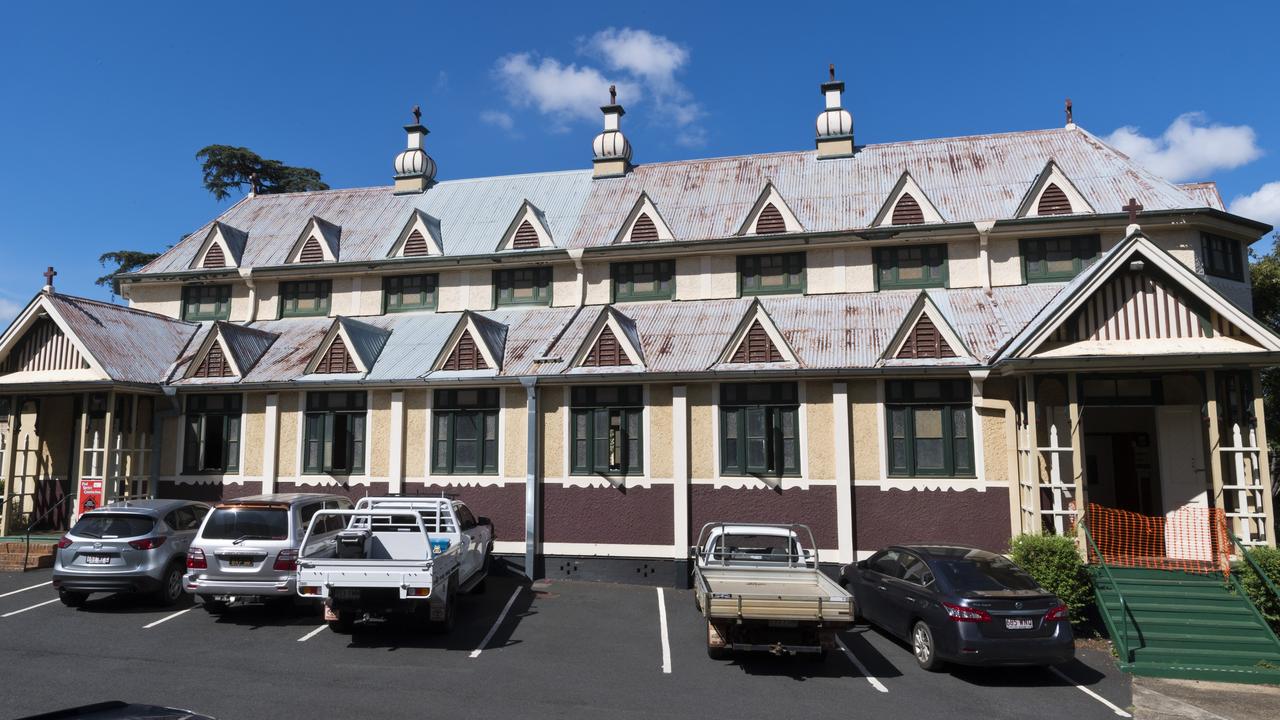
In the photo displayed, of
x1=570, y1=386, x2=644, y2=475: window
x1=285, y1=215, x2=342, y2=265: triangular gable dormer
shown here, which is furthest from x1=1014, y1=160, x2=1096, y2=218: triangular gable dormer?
x1=285, y1=215, x2=342, y2=265: triangular gable dormer

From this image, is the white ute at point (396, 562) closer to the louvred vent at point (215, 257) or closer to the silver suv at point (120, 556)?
the silver suv at point (120, 556)

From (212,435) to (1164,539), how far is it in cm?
2148

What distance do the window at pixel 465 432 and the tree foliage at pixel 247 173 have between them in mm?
27299

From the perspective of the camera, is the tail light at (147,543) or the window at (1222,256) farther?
the window at (1222,256)

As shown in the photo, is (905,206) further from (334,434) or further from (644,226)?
(334,434)

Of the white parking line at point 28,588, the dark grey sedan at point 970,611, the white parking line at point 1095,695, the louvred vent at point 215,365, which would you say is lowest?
the white parking line at point 1095,695

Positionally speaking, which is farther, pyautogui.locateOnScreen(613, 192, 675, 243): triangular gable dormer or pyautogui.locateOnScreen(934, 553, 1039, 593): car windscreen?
pyautogui.locateOnScreen(613, 192, 675, 243): triangular gable dormer

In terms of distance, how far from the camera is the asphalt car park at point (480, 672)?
9.17 meters

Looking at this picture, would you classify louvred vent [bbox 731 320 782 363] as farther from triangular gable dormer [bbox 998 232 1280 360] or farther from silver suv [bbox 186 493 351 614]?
silver suv [bbox 186 493 351 614]

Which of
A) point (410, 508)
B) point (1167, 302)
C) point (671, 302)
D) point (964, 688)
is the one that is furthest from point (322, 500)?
point (1167, 302)

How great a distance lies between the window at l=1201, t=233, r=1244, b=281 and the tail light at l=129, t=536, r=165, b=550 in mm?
21831

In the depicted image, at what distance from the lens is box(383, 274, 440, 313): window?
21234 millimetres

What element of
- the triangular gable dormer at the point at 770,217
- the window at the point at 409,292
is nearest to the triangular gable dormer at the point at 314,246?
the window at the point at 409,292

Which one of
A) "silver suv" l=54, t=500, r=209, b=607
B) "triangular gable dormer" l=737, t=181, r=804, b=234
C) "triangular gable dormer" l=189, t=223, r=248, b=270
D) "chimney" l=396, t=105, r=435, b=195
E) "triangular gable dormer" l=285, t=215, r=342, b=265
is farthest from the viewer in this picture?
"chimney" l=396, t=105, r=435, b=195
